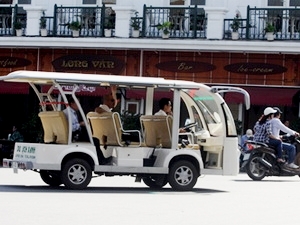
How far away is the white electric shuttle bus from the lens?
67.3 feet

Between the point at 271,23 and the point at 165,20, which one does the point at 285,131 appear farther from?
the point at 165,20

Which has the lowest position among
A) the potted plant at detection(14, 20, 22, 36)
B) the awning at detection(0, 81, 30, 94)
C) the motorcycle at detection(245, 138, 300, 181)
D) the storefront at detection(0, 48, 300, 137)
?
the motorcycle at detection(245, 138, 300, 181)

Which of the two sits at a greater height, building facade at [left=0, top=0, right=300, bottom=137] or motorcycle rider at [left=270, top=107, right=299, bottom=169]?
building facade at [left=0, top=0, right=300, bottom=137]

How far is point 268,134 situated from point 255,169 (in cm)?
85

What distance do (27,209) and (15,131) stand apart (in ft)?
67.5

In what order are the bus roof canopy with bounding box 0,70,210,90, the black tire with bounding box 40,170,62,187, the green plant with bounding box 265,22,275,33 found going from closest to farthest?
the bus roof canopy with bounding box 0,70,210,90 < the black tire with bounding box 40,170,62,187 < the green plant with bounding box 265,22,275,33

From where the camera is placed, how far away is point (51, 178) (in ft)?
70.7

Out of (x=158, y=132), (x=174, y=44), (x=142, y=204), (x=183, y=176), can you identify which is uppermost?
(x=174, y=44)

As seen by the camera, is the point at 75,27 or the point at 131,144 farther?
the point at 75,27

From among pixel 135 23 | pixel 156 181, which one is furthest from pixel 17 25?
pixel 156 181

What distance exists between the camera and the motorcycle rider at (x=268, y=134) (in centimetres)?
2625

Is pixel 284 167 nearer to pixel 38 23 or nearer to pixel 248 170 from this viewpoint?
pixel 248 170

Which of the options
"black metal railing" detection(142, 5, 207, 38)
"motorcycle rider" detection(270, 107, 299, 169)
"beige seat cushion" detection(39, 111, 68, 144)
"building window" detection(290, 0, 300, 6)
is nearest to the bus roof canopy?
"beige seat cushion" detection(39, 111, 68, 144)

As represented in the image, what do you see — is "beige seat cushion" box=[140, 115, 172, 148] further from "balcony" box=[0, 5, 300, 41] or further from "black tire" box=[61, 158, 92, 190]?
"balcony" box=[0, 5, 300, 41]
